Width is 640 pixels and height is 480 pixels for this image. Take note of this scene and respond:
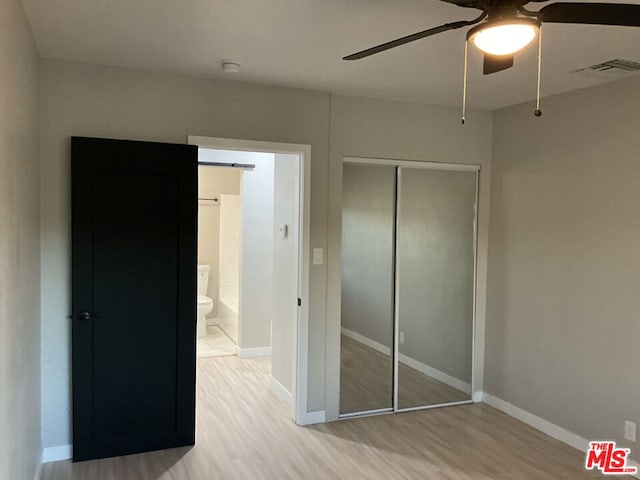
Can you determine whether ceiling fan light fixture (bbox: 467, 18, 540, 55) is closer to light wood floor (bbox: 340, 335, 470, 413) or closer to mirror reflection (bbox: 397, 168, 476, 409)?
mirror reflection (bbox: 397, 168, 476, 409)

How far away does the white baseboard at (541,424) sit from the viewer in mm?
3697

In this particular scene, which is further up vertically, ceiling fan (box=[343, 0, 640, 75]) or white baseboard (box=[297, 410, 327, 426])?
ceiling fan (box=[343, 0, 640, 75])

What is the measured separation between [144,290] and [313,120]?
1.78m

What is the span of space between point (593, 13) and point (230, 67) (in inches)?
86.1

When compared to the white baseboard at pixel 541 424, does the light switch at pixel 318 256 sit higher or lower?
higher

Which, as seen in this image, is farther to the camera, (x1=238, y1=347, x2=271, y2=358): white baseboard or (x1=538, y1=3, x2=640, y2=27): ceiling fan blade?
(x1=238, y1=347, x2=271, y2=358): white baseboard

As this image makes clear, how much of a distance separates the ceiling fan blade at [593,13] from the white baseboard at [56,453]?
3.60 meters

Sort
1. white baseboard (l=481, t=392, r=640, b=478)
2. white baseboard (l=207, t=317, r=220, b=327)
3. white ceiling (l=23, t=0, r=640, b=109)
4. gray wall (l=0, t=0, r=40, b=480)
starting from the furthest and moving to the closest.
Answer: white baseboard (l=207, t=317, r=220, b=327) → white baseboard (l=481, t=392, r=640, b=478) → white ceiling (l=23, t=0, r=640, b=109) → gray wall (l=0, t=0, r=40, b=480)

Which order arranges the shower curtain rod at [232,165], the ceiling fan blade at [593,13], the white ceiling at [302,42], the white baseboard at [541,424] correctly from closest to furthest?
the ceiling fan blade at [593,13]
the white ceiling at [302,42]
the white baseboard at [541,424]
the shower curtain rod at [232,165]

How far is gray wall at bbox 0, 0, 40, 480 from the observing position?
1.89 meters

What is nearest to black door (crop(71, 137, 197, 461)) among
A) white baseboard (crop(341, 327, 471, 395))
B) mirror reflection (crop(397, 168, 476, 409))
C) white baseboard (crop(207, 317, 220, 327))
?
white baseboard (crop(341, 327, 471, 395))

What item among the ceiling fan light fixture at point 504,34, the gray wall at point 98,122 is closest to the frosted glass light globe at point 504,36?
the ceiling fan light fixture at point 504,34

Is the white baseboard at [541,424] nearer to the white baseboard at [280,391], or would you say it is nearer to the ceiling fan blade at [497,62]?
the white baseboard at [280,391]

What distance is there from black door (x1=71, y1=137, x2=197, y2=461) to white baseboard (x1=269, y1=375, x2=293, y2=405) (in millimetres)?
1041
